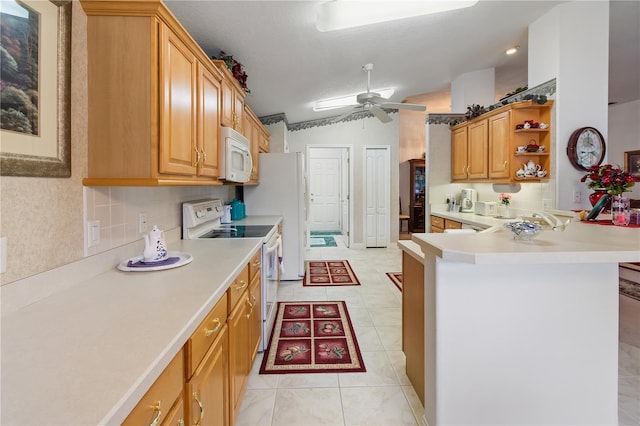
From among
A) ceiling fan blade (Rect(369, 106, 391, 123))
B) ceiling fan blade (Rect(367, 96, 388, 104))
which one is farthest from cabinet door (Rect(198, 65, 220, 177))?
ceiling fan blade (Rect(369, 106, 391, 123))

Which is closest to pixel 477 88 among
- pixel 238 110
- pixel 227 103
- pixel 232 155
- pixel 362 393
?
pixel 238 110

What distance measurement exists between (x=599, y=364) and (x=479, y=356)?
1.88 ft

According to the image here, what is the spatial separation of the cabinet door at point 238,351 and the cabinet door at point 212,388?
0.22 feet

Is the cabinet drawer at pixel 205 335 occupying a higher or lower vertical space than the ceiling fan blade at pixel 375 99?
lower

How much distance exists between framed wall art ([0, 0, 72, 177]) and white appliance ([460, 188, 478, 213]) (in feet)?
14.8

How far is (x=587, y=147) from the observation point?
116 inches

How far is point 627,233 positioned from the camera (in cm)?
163

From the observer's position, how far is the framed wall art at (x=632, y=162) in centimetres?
512

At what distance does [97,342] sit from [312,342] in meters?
1.96

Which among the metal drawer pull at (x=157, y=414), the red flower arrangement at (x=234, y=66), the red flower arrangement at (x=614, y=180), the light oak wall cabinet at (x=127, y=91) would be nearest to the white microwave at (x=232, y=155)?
the red flower arrangement at (x=234, y=66)

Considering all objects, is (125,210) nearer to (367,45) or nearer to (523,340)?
(523,340)

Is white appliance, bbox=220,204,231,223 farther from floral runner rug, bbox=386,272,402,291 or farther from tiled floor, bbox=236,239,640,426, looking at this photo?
floral runner rug, bbox=386,272,402,291

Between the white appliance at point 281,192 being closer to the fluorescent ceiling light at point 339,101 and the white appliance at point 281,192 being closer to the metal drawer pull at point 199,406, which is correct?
the fluorescent ceiling light at point 339,101

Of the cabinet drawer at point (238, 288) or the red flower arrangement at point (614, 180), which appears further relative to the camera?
the red flower arrangement at point (614, 180)
